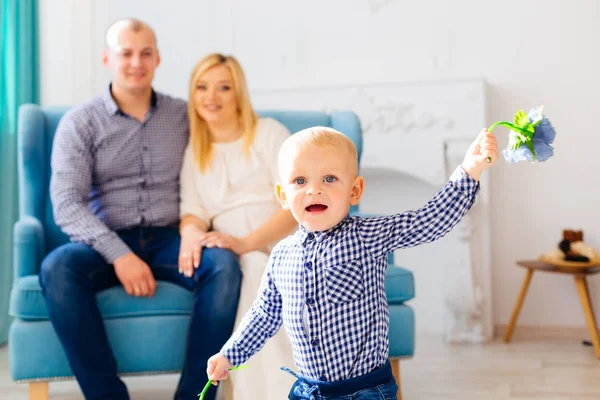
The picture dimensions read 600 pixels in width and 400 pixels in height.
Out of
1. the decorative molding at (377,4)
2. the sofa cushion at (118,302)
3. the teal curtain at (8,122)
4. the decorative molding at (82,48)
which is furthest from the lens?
the decorative molding at (82,48)

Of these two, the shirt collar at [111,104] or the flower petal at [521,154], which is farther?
the shirt collar at [111,104]

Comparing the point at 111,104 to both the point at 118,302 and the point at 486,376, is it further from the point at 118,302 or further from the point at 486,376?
the point at 486,376

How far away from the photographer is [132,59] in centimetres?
241

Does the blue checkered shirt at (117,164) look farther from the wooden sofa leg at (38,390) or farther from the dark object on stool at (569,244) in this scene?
the dark object on stool at (569,244)

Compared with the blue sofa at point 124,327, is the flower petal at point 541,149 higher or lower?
higher

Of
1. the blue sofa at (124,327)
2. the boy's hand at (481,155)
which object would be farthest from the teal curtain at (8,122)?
the boy's hand at (481,155)

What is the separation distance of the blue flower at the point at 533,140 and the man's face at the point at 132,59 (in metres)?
1.49

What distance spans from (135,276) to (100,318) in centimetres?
15

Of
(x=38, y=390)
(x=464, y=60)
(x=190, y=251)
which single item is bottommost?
(x=38, y=390)

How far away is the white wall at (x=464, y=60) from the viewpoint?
3336 mm

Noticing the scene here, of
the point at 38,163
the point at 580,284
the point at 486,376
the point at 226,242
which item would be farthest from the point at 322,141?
the point at 580,284

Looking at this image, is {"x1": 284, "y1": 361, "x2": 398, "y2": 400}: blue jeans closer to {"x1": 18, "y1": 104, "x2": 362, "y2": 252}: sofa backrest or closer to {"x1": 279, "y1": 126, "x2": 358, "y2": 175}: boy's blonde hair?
{"x1": 279, "y1": 126, "x2": 358, "y2": 175}: boy's blonde hair

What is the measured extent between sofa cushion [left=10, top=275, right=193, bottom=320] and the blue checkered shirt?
0.76ft

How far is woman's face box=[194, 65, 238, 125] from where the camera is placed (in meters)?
2.38
